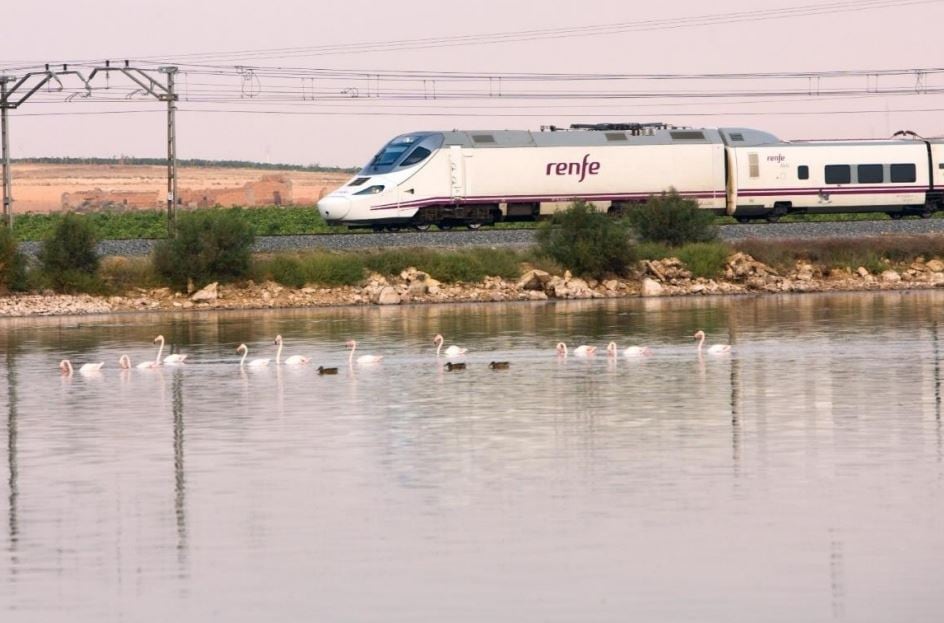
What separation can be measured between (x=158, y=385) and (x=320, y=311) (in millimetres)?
22294

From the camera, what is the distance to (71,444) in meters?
26.2

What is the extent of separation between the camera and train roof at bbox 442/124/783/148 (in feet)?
211

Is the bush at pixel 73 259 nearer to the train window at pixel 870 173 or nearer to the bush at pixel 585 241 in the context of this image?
the bush at pixel 585 241

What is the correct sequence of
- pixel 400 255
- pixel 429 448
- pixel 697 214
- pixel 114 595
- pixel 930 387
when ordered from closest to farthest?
1. pixel 114 595
2. pixel 429 448
3. pixel 930 387
4. pixel 400 255
5. pixel 697 214

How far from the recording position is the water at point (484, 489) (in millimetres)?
15789

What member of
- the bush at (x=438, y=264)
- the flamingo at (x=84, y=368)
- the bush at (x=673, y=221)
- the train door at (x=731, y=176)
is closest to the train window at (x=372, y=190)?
the bush at (x=438, y=264)

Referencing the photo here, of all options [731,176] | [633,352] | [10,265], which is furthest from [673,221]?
[633,352]

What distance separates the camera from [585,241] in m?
61.7

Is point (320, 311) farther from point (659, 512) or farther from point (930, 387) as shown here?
point (659, 512)

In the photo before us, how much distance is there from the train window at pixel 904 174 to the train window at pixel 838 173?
1.71 meters

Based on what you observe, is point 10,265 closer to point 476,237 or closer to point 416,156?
point 416,156

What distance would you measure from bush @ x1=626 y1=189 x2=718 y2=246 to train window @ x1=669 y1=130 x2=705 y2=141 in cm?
261

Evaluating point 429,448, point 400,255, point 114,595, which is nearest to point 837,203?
point 400,255

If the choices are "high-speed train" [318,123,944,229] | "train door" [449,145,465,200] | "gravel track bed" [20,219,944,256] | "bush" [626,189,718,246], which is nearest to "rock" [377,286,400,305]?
"gravel track bed" [20,219,944,256]
